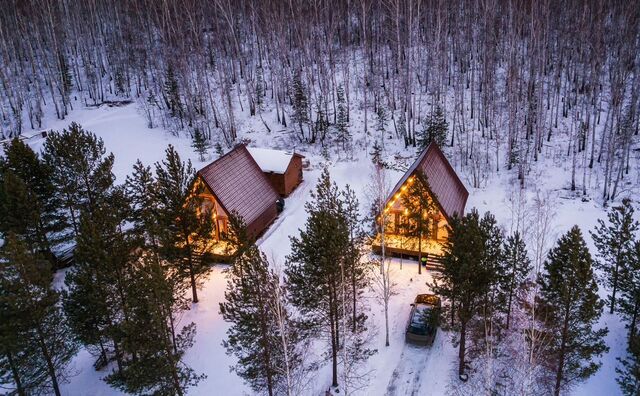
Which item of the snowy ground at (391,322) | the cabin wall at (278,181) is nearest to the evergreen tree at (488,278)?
Answer: the snowy ground at (391,322)

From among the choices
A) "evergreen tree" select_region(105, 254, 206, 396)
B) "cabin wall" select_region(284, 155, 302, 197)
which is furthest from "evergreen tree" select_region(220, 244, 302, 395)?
"cabin wall" select_region(284, 155, 302, 197)

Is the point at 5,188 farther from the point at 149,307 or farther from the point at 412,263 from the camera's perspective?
the point at 412,263

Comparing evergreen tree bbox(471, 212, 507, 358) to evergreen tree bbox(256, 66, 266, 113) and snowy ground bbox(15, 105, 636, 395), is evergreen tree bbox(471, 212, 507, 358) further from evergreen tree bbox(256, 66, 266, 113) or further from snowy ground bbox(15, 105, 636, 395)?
evergreen tree bbox(256, 66, 266, 113)

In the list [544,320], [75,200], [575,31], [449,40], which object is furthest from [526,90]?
[75,200]

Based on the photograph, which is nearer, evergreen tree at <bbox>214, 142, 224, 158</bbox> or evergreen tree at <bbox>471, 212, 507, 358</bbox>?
evergreen tree at <bbox>471, 212, 507, 358</bbox>

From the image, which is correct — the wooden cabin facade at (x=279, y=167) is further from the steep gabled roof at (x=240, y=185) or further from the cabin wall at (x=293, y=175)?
the steep gabled roof at (x=240, y=185)

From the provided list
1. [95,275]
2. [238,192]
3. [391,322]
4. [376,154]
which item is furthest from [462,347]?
[376,154]

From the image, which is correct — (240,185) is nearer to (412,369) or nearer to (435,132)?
(412,369)
